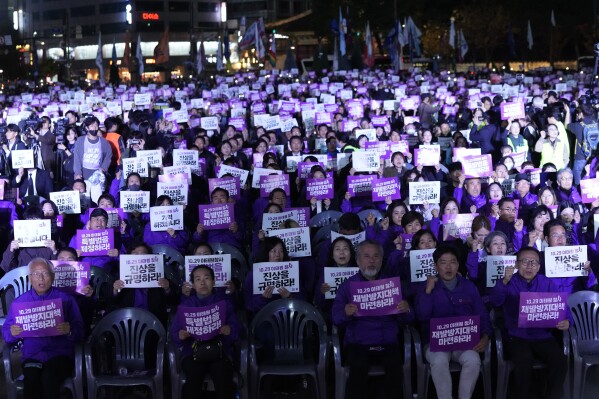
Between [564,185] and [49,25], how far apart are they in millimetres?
117788

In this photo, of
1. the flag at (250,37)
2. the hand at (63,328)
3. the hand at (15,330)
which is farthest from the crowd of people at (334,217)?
the flag at (250,37)

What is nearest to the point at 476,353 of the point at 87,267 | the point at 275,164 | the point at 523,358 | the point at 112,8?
the point at 523,358

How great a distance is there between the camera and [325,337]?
7949 millimetres

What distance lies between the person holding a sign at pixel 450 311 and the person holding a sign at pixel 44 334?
278cm

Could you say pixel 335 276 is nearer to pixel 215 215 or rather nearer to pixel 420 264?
pixel 420 264

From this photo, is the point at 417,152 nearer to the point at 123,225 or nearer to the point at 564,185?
the point at 564,185

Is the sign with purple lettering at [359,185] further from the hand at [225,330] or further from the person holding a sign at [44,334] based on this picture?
the person holding a sign at [44,334]

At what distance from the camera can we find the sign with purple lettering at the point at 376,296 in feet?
25.8

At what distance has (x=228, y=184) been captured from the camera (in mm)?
12930

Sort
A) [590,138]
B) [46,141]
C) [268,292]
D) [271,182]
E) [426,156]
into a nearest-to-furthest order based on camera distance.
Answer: [268,292] < [271,182] < [426,156] < [590,138] < [46,141]

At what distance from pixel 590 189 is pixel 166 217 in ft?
16.4

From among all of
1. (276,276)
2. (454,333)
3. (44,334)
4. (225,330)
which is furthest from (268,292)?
(44,334)

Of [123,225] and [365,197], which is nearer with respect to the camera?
[123,225]

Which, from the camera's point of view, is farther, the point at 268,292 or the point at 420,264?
the point at 420,264
